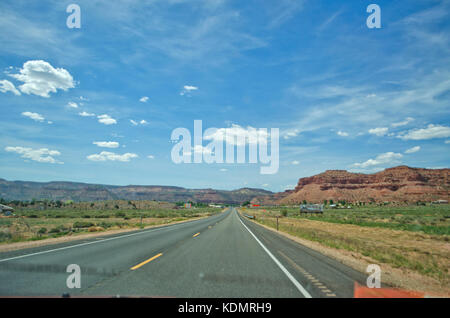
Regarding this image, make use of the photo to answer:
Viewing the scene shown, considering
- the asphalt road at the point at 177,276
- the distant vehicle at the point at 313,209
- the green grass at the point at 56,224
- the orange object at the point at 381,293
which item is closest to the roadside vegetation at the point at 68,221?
the green grass at the point at 56,224

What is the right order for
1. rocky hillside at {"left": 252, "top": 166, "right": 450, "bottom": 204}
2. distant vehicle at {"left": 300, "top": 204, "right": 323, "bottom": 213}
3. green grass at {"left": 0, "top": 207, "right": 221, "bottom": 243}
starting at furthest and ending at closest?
rocky hillside at {"left": 252, "top": 166, "right": 450, "bottom": 204}, distant vehicle at {"left": 300, "top": 204, "right": 323, "bottom": 213}, green grass at {"left": 0, "top": 207, "right": 221, "bottom": 243}

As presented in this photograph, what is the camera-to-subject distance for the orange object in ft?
19.3

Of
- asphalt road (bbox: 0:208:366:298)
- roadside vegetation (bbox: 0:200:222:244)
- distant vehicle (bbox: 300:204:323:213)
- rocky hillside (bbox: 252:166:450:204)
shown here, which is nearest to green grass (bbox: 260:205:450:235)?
distant vehicle (bbox: 300:204:323:213)

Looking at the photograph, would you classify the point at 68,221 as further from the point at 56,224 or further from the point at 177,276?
the point at 177,276

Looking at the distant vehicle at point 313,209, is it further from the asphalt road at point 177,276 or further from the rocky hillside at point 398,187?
the rocky hillside at point 398,187

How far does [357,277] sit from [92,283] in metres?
6.57

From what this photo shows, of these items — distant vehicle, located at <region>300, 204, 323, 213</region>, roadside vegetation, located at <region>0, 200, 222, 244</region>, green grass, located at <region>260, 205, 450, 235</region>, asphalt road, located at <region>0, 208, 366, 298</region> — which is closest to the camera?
asphalt road, located at <region>0, 208, 366, 298</region>

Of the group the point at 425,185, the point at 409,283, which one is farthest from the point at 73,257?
the point at 425,185

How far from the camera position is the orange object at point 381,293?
5.87m

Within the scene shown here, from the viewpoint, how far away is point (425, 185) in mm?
172250

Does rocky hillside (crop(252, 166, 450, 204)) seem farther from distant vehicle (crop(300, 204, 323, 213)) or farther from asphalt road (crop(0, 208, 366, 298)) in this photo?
asphalt road (crop(0, 208, 366, 298))
